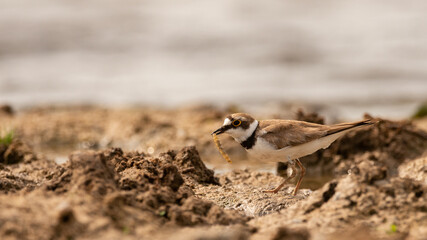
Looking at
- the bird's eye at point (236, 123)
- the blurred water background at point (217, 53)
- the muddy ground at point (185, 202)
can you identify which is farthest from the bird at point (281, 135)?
the blurred water background at point (217, 53)

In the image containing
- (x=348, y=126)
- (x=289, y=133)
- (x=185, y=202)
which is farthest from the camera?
(x=289, y=133)

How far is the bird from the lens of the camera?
675 centimetres

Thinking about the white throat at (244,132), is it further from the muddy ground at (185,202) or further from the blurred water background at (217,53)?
the blurred water background at (217,53)

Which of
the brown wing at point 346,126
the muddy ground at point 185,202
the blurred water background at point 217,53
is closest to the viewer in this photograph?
the muddy ground at point 185,202

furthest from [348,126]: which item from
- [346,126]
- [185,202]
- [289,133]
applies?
[185,202]

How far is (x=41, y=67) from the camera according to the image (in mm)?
20062

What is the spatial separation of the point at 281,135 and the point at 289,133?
105 millimetres

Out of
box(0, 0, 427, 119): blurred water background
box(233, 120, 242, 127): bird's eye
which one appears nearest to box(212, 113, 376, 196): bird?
box(233, 120, 242, 127): bird's eye

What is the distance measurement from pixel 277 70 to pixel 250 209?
14.7m

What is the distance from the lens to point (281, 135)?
22.2 feet

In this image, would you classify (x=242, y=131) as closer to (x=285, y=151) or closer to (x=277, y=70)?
(x=285, y=151)

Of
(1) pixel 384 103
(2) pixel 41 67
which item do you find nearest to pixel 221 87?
(1) pixel 384 103

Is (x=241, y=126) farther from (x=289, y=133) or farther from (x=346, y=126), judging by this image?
(x=346, y=126)

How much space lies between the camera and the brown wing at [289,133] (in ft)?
22.1
